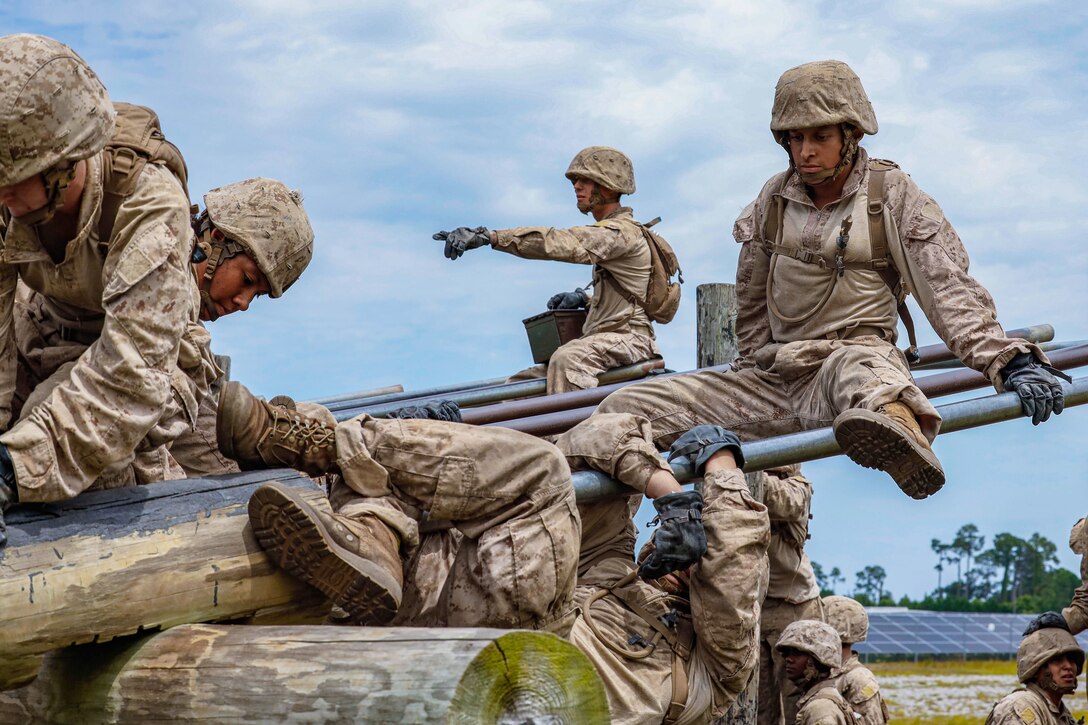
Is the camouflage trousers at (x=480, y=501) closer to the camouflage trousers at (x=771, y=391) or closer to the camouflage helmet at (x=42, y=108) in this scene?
the camouflage helmet at (x=42, y=108)

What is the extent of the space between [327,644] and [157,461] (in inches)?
47.9

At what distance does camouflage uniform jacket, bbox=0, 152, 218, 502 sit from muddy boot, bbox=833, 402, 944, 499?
2.79 m

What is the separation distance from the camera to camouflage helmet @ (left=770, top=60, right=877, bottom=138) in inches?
313

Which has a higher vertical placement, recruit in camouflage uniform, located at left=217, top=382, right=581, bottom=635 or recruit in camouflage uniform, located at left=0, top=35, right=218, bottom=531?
recruit in camouflage uniform, located at left=0, top=35, right=218, bottom=531

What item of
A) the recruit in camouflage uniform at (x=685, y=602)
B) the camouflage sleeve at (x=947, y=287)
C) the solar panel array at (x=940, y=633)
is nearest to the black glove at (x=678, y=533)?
the recruit in camouflage uniform at (x=685, y=602)

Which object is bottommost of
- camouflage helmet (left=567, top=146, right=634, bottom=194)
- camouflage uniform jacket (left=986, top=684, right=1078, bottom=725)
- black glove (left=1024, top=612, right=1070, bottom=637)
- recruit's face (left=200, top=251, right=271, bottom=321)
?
camouflage uniform jacket (left=986, top=684, right=1078, bottom=725)

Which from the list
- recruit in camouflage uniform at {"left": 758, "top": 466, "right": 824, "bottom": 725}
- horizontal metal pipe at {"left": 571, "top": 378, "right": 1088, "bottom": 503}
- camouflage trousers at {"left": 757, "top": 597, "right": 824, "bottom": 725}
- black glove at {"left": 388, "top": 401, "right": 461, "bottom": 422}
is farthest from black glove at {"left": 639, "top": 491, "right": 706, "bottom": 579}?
camouflage trousers at {"left": 757, "top": 597, "right": 824, "bottom": 725}

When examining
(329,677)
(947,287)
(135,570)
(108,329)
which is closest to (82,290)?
(108,329)

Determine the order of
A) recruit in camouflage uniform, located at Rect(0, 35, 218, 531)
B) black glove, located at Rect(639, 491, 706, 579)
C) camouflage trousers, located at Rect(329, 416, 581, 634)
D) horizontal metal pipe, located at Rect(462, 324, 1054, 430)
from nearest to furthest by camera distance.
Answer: recruit in camouflage uniform, located at Rect(0, 35, 218, 531) → camouflage trousers, located at Rect(329, 416, 581, 634) → black glove, located at Rect(639, 491, 706, 579) → horizontal metal pipe, located at Rect(462, 324, 1054, 430)

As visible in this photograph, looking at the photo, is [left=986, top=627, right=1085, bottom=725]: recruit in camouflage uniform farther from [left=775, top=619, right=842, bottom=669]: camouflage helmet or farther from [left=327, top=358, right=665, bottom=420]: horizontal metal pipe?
[left=327, top=358, right=665, bottom=420]: horizontal metal pipe

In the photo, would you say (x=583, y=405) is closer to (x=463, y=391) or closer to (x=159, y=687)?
(x=463, y=391)

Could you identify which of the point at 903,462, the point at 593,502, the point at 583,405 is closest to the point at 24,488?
the point at 593,502

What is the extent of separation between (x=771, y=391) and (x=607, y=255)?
4303 millimetres

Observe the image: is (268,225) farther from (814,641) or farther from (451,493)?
(814,641)
